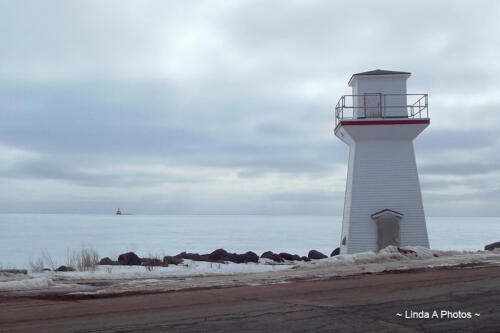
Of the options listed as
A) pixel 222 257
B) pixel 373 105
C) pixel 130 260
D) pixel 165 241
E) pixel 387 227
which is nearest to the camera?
pixel 387 227

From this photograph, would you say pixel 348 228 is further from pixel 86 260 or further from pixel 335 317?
pixel 335 317

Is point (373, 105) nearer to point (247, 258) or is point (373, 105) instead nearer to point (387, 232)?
point (387, 232)

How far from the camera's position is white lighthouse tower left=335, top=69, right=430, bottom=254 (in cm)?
2348

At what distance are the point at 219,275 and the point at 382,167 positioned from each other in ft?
30.8

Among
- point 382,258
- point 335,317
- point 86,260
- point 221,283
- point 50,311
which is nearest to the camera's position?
point 335,317

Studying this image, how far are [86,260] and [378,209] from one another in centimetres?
1076

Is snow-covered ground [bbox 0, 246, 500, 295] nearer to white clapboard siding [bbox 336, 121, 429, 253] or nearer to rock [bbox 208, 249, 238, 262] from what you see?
white clapboard siding [bbox 336, 121, 429, 253]

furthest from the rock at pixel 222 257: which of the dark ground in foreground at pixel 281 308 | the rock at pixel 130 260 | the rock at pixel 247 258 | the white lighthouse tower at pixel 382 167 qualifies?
the dark ground in foreground at pixel 281 308

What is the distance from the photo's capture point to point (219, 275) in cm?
1727

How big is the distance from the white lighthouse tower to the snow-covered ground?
9.08 ft

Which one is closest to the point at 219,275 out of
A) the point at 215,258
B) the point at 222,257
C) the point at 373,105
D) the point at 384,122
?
the point at 384,122

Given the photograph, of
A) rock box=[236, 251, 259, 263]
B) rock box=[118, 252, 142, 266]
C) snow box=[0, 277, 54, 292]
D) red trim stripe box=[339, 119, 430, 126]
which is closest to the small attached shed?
red trim stripe box=[339, 119, 430, 126]

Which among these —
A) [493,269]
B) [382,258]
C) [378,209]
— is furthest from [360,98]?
[493,269]

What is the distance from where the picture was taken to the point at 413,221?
2361 centimetres
